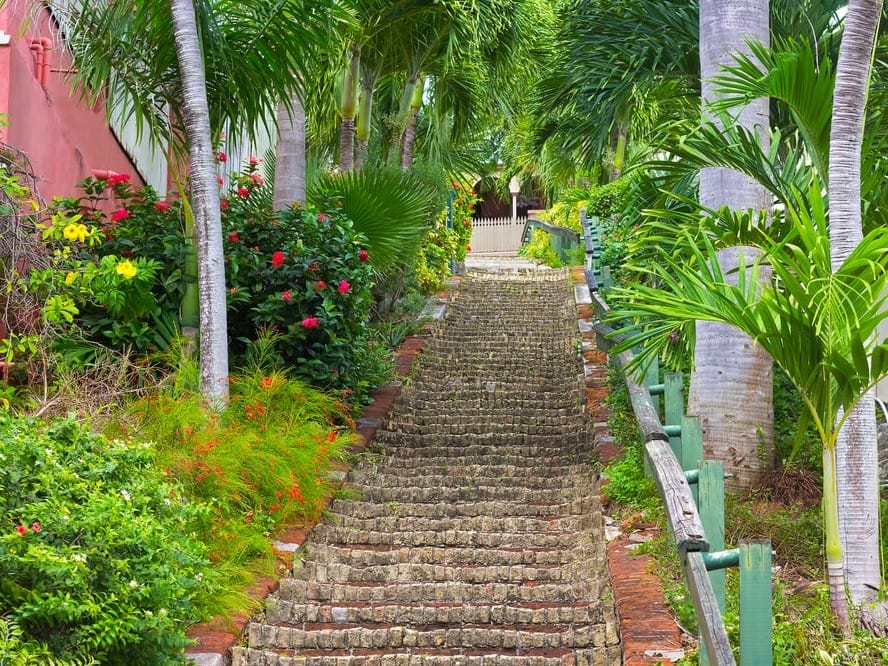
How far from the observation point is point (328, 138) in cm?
1502

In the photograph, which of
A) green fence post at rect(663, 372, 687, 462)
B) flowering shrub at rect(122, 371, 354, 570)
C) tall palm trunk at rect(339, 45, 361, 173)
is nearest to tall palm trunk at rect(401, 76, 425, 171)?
tall palm trunk at rect(339, 45, 361, 173)

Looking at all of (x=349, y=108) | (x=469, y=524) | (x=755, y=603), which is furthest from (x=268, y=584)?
(x=349, y=108)

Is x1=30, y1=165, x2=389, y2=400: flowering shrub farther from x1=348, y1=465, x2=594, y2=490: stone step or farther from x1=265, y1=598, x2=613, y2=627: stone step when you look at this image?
x1=265, y1=598, x2=613, y2=627: stone step

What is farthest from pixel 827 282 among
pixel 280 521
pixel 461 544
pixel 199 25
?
pixel 199 25

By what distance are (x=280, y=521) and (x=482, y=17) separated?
7034mm

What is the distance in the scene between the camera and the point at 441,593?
19.0 feet

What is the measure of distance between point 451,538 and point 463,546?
0.08 meters

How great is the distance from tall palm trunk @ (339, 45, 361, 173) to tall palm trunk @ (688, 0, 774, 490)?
607cm

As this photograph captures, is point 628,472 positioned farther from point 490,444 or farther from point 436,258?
point 436,258

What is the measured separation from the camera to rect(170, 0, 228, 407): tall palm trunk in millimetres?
7020

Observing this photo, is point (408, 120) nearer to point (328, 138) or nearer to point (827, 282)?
point (328, 138)

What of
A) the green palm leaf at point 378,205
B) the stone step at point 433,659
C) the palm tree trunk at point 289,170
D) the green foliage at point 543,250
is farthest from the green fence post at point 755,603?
the green foliage at point 543,250

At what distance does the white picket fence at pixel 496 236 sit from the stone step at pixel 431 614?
24910 mm

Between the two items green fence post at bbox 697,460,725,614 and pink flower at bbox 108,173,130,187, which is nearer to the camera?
green fence post at bbox 697,460,725,614
